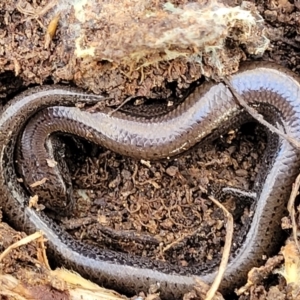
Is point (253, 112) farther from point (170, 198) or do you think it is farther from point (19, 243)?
point (19, 243)

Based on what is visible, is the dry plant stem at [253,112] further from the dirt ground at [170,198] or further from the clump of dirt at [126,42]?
the dirt ground at [170,198]

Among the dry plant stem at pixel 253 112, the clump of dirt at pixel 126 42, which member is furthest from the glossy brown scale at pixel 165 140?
the clump of dirt at pixel 126 42

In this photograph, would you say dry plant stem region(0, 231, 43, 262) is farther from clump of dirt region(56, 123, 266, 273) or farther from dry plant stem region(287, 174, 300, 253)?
dry plant stem region(287, 174, 300, 253)

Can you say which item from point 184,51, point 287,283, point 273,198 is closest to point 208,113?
point 184,51

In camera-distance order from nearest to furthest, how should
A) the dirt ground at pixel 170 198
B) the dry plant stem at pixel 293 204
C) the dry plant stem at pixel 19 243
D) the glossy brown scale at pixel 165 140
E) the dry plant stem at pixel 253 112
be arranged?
the dry plant stem at pixel 19 243 < the dry plant stem at pixel 293 204 < the dry plant stem at pixel 253 112 < the glossy brown scale at pixel 165 140 < the dirt ground at pixel 170 198

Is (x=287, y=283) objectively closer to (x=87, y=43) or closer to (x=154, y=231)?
Answer: (x=154, y=231)

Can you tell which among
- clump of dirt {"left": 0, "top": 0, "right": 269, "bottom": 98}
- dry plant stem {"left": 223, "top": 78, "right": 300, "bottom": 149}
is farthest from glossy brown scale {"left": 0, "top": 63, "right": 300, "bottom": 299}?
clump of dirt {"left": 0, "top": 0, "right": 269, "bottom": 98}
